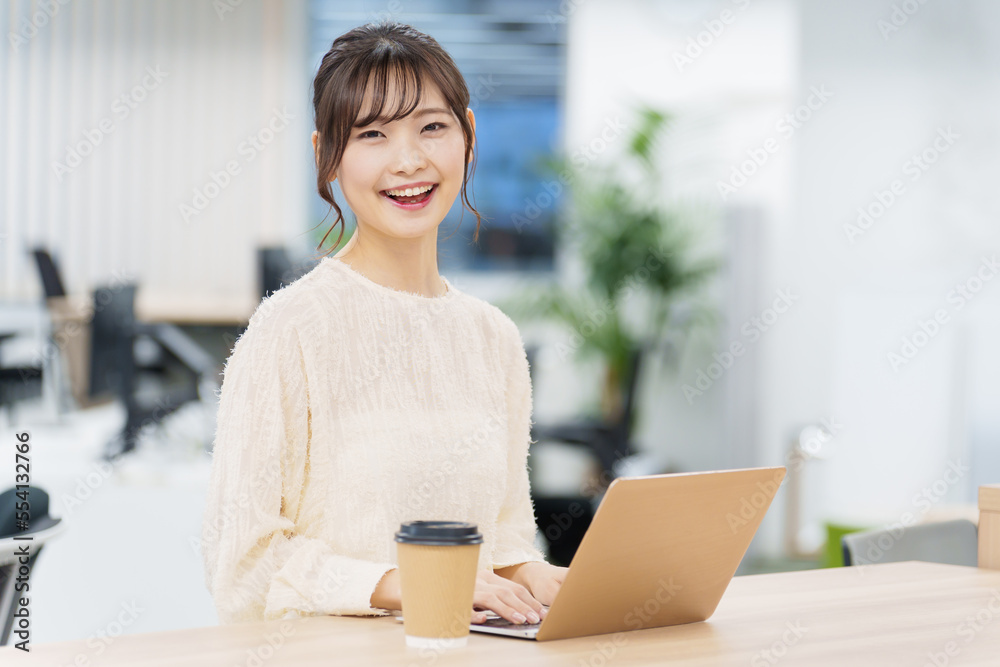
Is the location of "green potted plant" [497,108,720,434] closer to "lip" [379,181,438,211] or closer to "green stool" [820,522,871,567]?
"green stool" [820,522,871,567]

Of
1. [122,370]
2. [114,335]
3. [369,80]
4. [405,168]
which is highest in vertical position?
[369,80]

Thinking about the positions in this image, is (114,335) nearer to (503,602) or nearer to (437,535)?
(503,602)

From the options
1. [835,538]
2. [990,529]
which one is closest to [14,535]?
[990,529]

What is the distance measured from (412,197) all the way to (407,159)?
0.18ft

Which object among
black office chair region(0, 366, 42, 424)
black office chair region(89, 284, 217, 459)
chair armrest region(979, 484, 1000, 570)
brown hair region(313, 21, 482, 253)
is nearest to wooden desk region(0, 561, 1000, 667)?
chair armrest region(979, 484, 1000, 570)

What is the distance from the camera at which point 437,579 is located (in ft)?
3.06

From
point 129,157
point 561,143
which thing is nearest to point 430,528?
point 561,143

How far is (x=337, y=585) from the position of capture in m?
1.12

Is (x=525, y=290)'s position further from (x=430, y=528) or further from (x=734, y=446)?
(x=430, y=528)

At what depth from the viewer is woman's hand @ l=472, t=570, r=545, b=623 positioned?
1.06 metres

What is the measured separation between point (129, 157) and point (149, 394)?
7.27 feet

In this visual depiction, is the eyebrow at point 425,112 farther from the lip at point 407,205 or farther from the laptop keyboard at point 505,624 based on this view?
the laptop keyboard at point 505,624

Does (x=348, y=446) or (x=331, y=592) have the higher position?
(x=348, y=446)

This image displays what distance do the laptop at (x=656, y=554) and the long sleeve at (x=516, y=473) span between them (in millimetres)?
Result: 278
